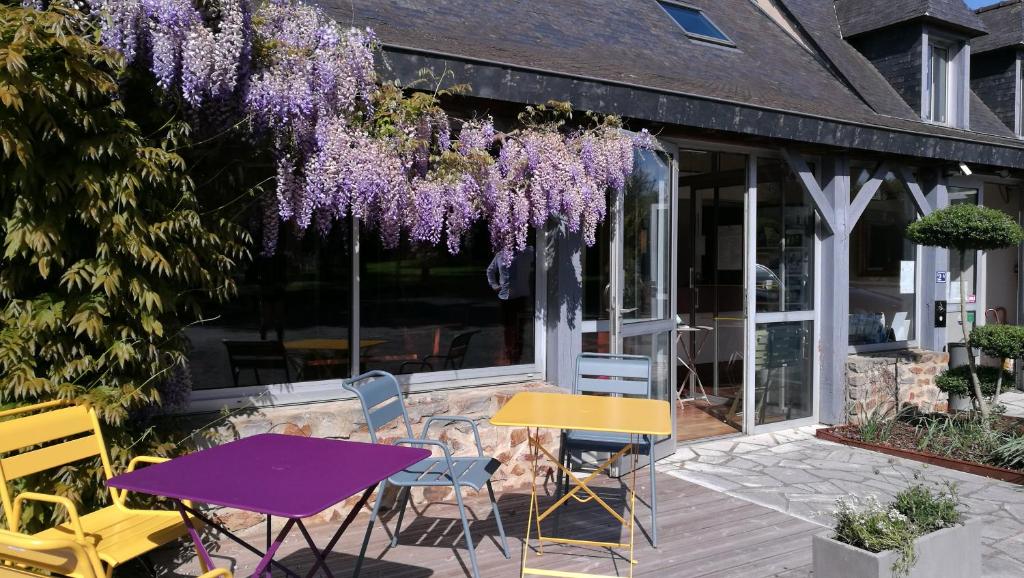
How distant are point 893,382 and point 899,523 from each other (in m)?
4.26

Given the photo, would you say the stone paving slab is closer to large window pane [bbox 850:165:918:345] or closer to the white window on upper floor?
large window pane [bbox 850:165:918:345]

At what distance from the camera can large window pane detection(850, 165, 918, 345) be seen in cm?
713

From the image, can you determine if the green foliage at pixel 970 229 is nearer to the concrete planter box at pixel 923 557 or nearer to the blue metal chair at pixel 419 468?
A: the concrete planter box at pixel 923 557

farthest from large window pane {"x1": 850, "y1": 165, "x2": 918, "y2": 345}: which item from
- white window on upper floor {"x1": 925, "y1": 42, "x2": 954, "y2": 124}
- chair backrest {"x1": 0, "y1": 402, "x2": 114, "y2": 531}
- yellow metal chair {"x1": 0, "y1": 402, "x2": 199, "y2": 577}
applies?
chair backrest {"x1": 0, "y1": 402, "x2": 114, "y2": 531}

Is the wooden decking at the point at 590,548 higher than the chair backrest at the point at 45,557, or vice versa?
the chair backrest at the point at 45,557

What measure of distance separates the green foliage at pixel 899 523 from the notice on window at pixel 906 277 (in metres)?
4.69

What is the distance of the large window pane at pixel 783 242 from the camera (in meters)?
6.35

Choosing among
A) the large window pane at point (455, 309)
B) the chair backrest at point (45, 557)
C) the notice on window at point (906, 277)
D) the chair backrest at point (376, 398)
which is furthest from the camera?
the notice on window at point (906, 277)

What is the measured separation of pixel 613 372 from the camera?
14.5 feet

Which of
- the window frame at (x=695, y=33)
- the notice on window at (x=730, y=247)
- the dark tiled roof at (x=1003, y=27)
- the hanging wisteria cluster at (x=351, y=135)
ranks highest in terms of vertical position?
the dark tiled roof at (x=1003, y=27)

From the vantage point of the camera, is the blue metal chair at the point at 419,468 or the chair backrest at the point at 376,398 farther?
the chair backrest at the point at 376,398

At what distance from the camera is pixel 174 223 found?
3186 mm

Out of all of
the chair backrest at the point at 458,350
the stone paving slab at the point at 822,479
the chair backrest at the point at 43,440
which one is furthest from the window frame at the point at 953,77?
the chair backrest at the point at 43,440

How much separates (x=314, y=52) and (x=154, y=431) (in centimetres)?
186
